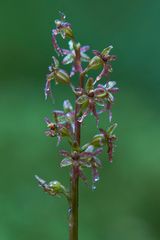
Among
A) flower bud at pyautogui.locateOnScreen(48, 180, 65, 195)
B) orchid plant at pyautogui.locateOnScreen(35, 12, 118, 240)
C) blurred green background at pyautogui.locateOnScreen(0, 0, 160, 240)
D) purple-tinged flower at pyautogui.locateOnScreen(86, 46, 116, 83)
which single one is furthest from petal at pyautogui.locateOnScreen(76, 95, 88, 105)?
blurred green background at pyautogui.locateOnScreen(0, 0, 160, 240)

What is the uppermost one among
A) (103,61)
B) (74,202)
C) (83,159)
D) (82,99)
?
(103,61)

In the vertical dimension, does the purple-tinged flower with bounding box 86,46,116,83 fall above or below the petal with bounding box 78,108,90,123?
above

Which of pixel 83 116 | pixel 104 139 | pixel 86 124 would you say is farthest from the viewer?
pixel 86 124

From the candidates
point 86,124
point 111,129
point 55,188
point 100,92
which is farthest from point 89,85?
point 86,124

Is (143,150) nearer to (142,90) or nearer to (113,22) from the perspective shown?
(142,90)

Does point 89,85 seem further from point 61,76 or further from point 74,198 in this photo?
point 74,198

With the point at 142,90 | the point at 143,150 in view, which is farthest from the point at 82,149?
the point at 142,90

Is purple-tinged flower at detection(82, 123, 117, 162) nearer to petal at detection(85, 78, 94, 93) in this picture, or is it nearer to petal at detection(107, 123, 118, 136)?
petal at detection(107, 123, 118, 136)
